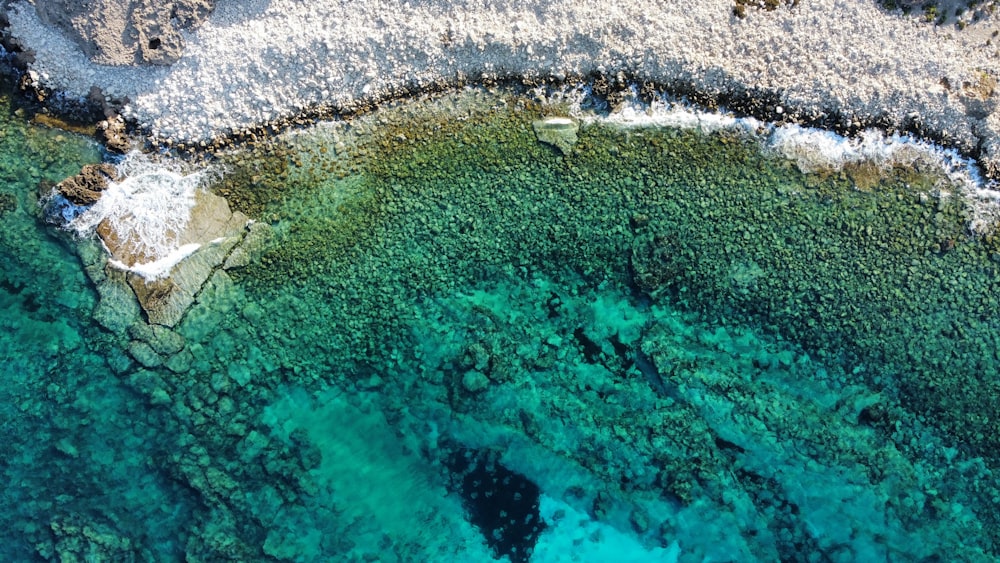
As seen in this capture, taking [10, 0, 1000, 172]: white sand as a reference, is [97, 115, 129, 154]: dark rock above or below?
below

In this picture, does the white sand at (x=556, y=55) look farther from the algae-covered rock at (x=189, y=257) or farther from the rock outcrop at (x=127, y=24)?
the algae-covered rock at (x=189, y=257)

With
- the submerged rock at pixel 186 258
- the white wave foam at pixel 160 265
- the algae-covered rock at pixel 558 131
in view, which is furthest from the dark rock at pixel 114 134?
the algae-covered rock at pixel 558 131

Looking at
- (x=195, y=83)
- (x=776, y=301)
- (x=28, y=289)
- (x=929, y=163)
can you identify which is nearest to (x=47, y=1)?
(x=195, y=83)

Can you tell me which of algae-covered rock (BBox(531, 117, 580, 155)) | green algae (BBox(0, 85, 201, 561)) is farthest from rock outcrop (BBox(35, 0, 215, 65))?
algae-covered rock (BBox(531, 117, 580, 155))

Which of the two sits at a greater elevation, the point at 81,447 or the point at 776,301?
the point at 776,301

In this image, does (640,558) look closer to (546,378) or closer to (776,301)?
(546,378)

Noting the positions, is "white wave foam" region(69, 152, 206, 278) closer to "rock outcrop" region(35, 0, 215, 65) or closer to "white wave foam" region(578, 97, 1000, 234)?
"rock outcrop" region(35, 0, 215, 65)

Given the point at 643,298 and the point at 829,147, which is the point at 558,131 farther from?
the point at 829,147
